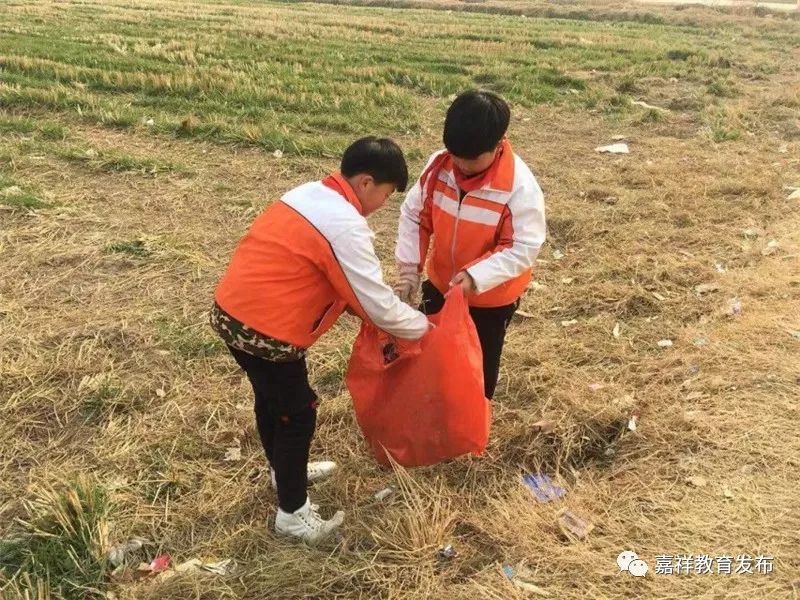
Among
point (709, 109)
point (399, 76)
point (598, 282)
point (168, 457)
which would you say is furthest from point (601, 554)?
point (399, 76)

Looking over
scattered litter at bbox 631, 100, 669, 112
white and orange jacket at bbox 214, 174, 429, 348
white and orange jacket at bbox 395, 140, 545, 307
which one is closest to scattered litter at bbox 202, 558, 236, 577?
white and orange jacket at bbox 214, 174, 429, 348

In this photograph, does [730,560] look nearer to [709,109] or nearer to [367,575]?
[367,575]

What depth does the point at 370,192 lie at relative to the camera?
2213 mm

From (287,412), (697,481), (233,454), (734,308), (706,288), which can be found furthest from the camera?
(706,288)

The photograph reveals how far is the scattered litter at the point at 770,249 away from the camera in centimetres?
Answer: 480

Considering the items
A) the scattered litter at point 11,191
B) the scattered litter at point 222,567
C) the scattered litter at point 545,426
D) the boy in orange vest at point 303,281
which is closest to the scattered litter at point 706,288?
the scattered litter at point 545,426

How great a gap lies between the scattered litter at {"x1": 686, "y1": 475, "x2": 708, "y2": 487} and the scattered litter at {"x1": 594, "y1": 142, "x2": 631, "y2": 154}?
5580 mm

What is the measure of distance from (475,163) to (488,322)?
2.42 feet

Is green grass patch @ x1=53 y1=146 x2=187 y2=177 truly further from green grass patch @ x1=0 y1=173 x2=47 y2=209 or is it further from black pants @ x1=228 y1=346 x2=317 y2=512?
black pants @ x1=228 y1=346 x2=317 y2=512

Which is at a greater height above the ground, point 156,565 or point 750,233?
point 750,233

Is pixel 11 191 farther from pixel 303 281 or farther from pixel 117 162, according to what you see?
pixel 303 281

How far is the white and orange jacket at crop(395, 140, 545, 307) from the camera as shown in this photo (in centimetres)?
244

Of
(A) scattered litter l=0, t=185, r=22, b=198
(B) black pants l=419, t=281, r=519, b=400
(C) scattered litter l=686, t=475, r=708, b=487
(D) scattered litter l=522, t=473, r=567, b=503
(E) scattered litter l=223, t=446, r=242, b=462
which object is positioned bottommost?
(E) scattered litter l=223, t=446, r=242, b=462

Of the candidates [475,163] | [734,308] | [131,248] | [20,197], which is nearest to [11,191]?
[20,197]
